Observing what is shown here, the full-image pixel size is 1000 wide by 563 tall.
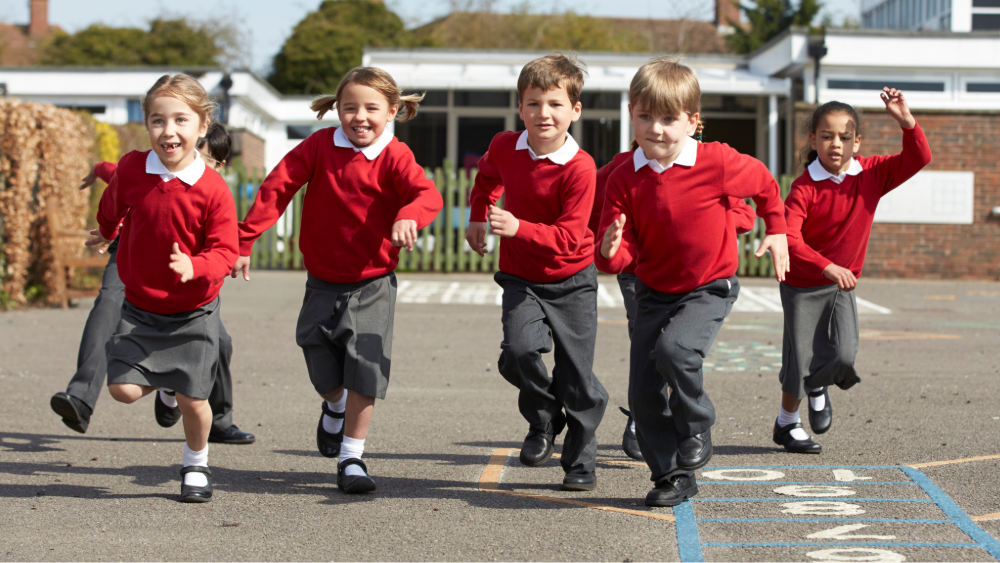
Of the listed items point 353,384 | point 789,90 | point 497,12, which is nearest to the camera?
point 353,384

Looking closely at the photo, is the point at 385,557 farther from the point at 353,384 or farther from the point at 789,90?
the point at 789,90

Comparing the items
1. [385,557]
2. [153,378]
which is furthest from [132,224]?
[385,557]

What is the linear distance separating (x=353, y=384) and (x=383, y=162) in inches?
40.7

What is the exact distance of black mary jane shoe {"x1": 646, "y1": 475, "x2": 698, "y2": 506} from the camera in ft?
13.5

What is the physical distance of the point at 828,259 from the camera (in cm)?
518

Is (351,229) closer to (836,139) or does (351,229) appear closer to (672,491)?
(672,491)

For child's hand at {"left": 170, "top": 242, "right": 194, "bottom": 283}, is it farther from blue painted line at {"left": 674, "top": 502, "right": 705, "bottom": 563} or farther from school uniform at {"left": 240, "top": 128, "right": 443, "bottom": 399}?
blue painted line at {"left": 674, "top": 502, "right": 705, "bottom": 563}

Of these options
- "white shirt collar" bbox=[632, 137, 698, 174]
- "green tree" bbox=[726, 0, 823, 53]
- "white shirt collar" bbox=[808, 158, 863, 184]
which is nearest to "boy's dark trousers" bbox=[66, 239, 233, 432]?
"white shirt collar" bbox=[632, 137, 698, 174]

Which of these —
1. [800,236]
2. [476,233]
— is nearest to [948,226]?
[800,236]

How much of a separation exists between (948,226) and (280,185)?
1513 cm

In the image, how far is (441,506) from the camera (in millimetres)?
4199

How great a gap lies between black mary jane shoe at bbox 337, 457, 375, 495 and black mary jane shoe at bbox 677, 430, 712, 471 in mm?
1357

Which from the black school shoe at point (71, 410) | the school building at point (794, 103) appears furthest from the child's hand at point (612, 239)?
the school building at point (794, 103)

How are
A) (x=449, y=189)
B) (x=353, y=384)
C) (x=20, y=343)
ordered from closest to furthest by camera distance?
(x=353, y=384)
(x=20, y=343)
(x=449, y=189)
